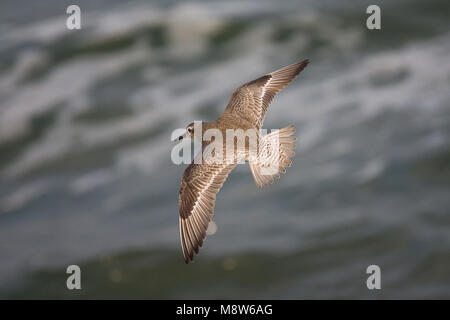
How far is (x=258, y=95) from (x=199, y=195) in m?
1.20

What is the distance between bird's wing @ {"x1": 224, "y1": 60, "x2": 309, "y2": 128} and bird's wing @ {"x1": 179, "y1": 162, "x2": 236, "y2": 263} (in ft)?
2.09

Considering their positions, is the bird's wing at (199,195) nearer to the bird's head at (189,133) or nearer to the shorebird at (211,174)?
the shorebird at (211,174)

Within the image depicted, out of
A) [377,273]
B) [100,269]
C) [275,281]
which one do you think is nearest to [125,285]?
[100,269]

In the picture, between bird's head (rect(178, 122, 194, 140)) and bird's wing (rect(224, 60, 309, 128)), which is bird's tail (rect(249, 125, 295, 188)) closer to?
bird's wing (rect(224, 60, 309, 128))

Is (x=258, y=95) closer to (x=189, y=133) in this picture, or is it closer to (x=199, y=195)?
(x=189, y=133)

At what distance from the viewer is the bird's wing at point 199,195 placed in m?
5.18

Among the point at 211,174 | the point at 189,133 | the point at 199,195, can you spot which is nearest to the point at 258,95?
the point at 189,133

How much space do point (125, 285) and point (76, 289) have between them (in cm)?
81

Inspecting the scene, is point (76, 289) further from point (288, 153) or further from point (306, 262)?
point (288, 153)

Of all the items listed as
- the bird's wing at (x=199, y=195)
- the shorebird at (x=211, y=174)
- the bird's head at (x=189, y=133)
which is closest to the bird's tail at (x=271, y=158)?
the shorebird at (x=211, y=174)

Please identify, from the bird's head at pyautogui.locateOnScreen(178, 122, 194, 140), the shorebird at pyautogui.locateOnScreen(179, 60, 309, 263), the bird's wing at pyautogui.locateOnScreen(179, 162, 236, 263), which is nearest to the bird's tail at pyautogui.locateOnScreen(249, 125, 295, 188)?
the shorebird at pyautogui.locateOnScreen(179, 60, 309, 263)

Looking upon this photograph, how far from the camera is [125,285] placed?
11.8m

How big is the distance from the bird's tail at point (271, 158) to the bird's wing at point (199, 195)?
0.22 m

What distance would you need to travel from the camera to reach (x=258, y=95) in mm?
6000
